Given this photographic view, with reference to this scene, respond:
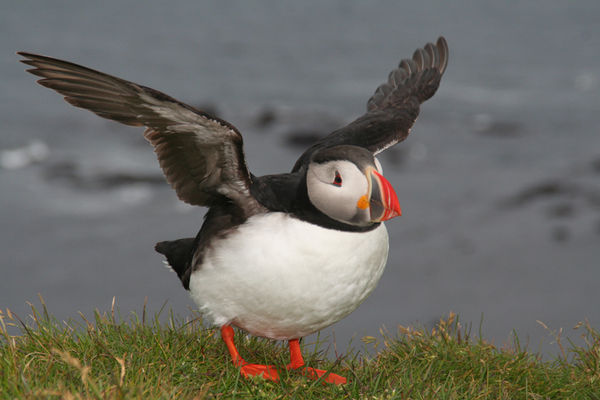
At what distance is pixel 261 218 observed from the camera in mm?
4730

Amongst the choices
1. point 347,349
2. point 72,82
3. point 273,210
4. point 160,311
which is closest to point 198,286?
point 160,311

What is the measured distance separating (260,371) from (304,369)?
0.29 meters

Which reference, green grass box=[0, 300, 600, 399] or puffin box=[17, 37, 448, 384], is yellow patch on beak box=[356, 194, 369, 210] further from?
green grass box=[0, 300, 600, 399]

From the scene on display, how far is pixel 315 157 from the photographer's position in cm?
463

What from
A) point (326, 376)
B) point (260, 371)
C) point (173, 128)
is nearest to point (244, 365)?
point (260, 371)

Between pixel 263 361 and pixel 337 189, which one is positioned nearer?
pixel 337 189

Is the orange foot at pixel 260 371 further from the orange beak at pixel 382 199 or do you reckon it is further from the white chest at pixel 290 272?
the orange beak at pixel 382 199

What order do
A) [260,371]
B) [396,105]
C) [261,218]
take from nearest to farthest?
[261,218]
[260,371]
[396,105]

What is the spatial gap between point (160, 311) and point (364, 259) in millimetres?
1521

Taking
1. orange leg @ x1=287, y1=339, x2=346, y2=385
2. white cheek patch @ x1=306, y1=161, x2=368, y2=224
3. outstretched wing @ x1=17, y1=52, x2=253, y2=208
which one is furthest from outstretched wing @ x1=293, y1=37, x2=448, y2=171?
orange leg @ x1=287, y1=339, x2=346, y2=385

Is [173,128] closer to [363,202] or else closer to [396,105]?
[363,202]

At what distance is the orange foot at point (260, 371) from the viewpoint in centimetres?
468

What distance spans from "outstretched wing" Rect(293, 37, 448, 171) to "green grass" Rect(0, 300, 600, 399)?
149 centimetres

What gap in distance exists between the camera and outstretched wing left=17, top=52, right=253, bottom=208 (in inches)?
165
